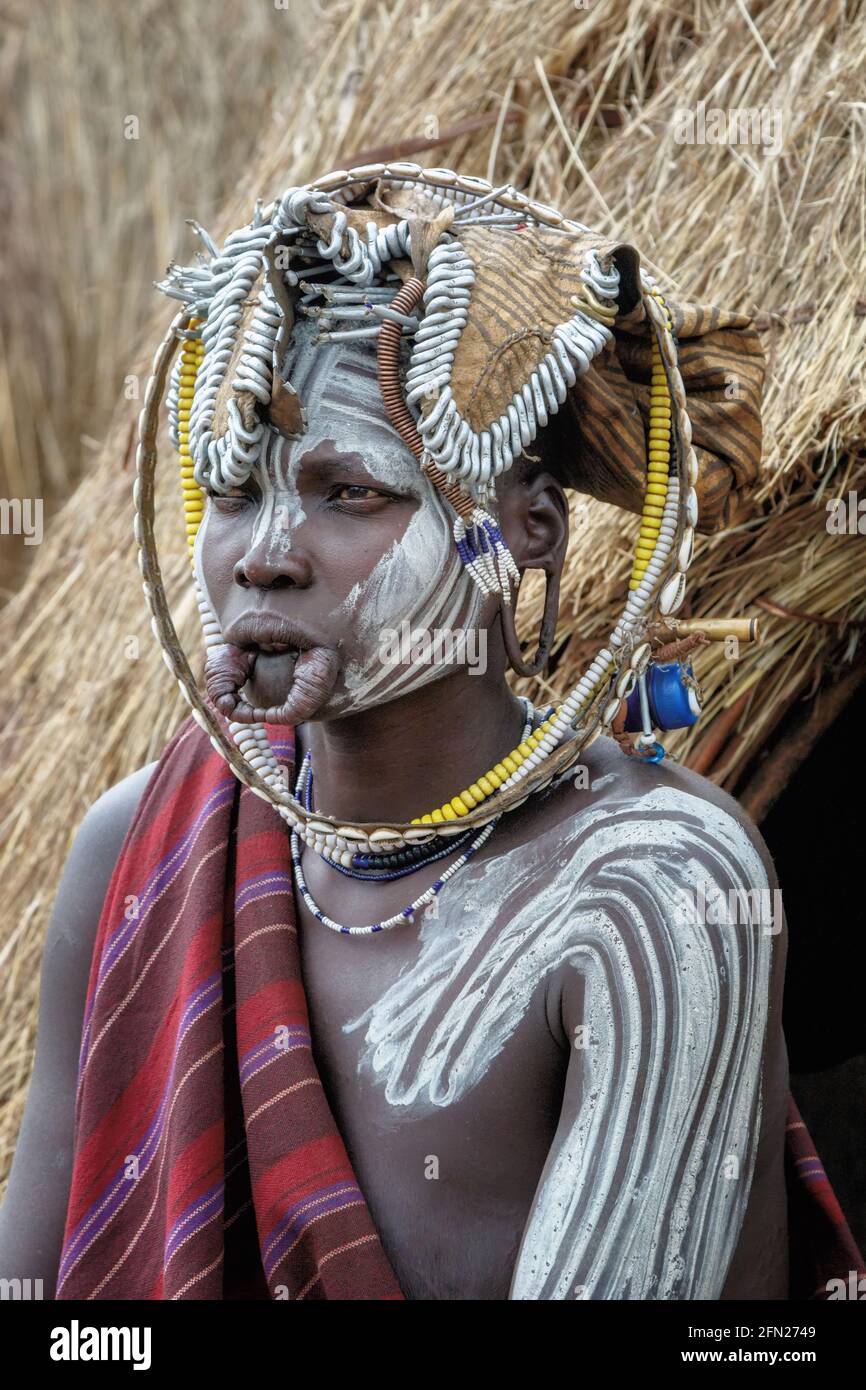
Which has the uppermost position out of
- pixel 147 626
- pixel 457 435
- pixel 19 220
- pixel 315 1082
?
pixel 19 220

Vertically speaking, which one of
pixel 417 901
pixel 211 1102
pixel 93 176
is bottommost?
pixel 211 1102

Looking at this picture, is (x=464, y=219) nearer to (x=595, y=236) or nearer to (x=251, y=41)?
(x=595, y=236)

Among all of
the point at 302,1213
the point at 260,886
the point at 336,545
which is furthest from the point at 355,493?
the point at 302,1213

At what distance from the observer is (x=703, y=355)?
5.98 ft

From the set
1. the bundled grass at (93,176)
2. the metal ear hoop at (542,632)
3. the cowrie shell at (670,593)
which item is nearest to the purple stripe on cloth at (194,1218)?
the metal ear hoop at (542,632)

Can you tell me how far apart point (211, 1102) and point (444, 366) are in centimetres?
79

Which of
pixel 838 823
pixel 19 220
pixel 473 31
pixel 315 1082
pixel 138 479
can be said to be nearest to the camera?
pixel 315 1082

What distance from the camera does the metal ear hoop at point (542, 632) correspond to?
5.74 ft

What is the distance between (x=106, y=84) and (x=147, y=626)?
3807 mm

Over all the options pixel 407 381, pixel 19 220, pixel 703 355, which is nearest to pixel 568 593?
pixel 703 355

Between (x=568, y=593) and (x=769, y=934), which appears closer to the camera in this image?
(x=769, y=934)

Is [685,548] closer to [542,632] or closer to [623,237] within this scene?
[542,632]

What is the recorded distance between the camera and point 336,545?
1652 millimetres

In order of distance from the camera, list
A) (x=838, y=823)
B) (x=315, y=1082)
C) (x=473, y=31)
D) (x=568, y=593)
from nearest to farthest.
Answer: (x=315, y=1082) < (x=568, y=593) < (x=838, y=823) < (x=473, y=31)
